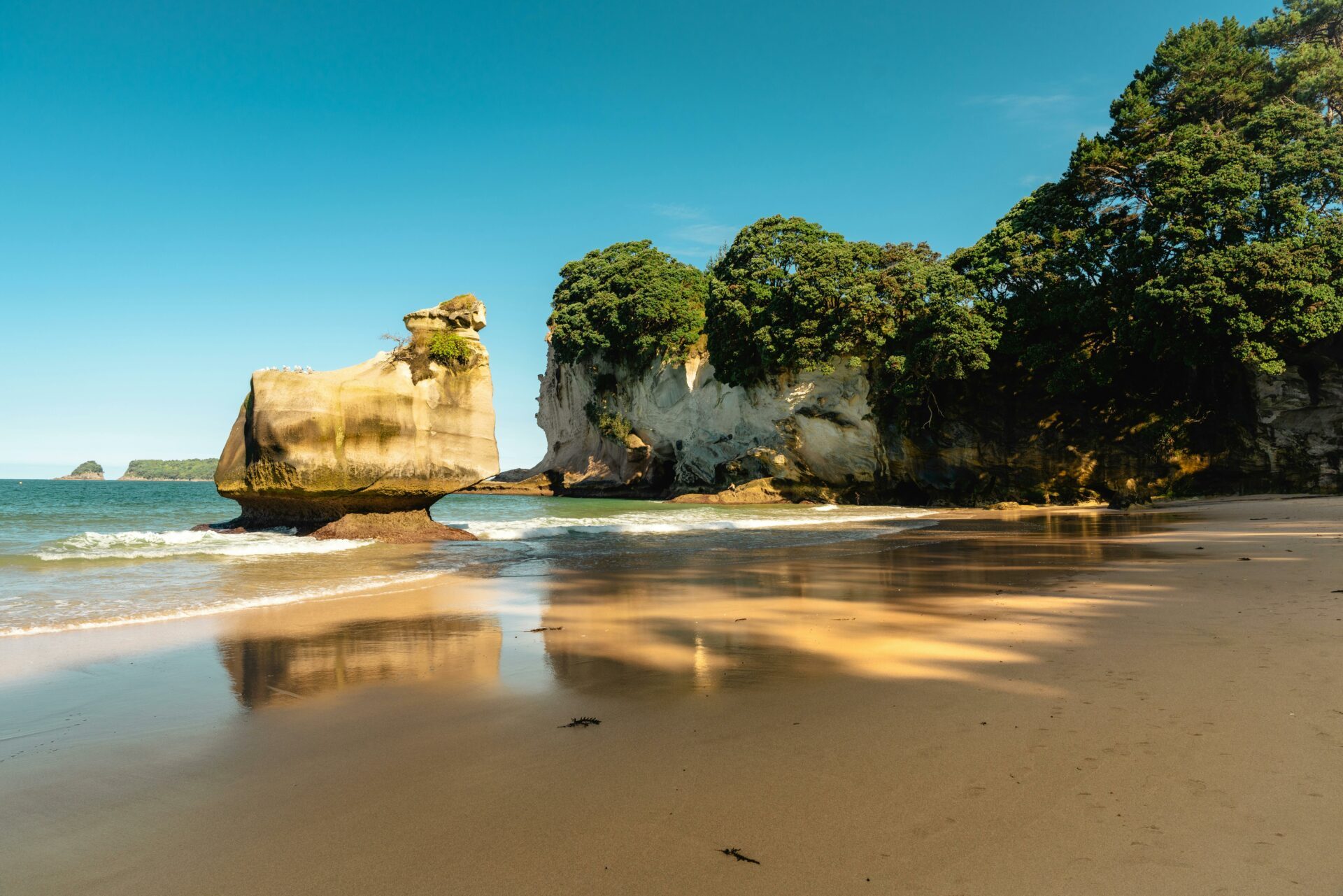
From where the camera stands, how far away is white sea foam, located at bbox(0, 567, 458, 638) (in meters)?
6.72

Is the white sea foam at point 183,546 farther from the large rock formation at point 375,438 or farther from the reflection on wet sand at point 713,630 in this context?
the reflection on wet sand at point 713,630

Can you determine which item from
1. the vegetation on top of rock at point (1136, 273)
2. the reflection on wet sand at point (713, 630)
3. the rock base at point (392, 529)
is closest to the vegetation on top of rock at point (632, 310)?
the vegetation on top of rock at point (1136, 273)

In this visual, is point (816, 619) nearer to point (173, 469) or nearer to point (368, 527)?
point (368, 527)

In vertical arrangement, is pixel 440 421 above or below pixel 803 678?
above

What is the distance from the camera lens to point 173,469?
482 feet

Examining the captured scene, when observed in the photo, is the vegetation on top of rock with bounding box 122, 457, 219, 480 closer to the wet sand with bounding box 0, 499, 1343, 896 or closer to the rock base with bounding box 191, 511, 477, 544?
the rock base with bounding box 191, 511, 477, 544

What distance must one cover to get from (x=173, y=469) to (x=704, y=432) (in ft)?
469

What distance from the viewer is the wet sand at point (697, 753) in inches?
92.4

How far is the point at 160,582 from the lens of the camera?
31.2ft

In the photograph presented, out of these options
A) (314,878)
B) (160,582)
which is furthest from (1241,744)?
(160,582)

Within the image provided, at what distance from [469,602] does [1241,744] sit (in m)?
6.70

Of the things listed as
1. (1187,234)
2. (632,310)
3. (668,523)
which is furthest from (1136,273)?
(632,310)

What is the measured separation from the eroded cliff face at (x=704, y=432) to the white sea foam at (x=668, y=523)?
26.2 ft

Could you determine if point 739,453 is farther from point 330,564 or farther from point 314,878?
point 314,878
